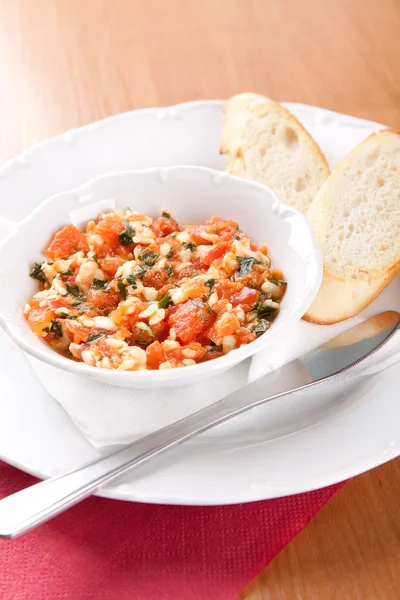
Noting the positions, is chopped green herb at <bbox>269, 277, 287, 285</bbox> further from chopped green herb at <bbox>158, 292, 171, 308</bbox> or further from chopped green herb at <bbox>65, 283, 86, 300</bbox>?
chopped green herb at <bbox>65, 283, 86, 300</bbox>

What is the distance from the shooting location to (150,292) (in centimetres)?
244

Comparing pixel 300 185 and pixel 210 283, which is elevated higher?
pixel 210 283

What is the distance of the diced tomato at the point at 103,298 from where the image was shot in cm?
244

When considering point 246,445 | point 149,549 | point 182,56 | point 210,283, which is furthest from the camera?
point 182,56

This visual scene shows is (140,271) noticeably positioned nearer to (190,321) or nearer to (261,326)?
(190,321)

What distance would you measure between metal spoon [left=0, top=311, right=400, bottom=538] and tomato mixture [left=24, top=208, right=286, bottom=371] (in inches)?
7.4

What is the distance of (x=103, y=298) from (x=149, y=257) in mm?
248

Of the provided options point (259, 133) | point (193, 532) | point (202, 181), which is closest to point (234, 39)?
point (259, 133)

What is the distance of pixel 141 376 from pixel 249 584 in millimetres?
663

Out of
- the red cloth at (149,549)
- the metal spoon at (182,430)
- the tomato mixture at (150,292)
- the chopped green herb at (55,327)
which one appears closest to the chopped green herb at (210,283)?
the tomato mixture at (150,292)

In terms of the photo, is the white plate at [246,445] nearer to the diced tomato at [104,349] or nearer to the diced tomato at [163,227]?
the diced tomato at [104,349]

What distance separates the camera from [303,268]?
8.19ft

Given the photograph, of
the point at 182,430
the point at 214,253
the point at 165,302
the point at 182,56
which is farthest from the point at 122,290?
the point at 182,56

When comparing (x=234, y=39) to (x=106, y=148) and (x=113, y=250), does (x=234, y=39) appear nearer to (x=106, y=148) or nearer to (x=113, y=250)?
(x=106, y=148)
